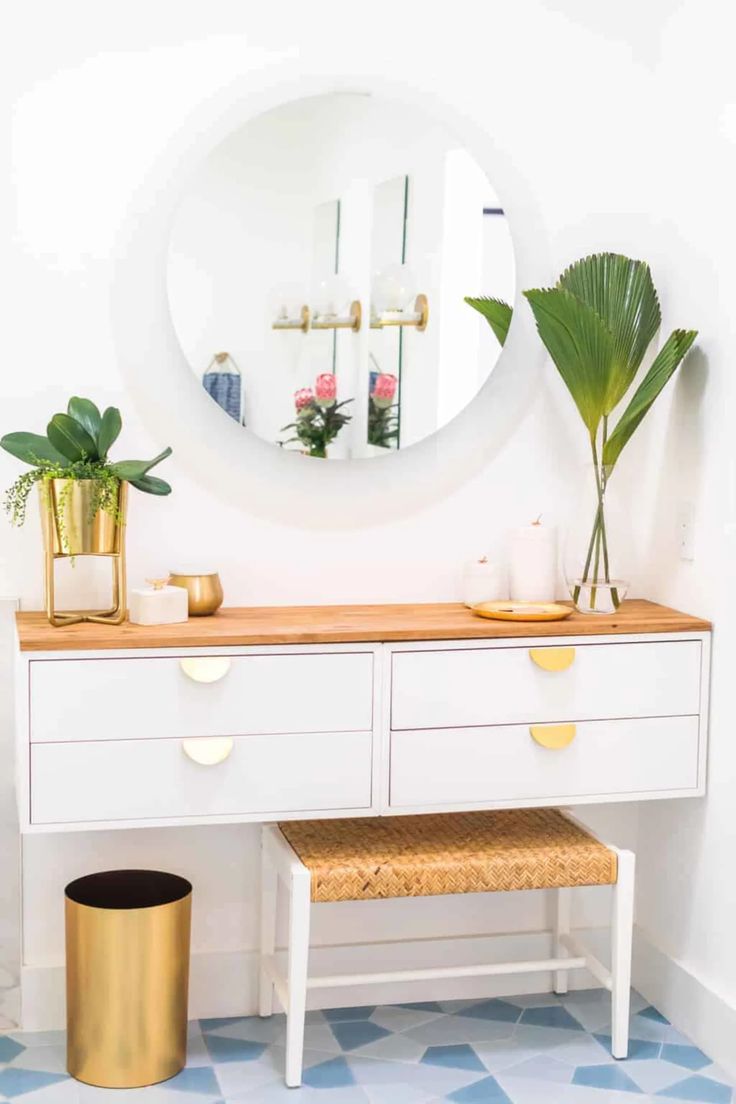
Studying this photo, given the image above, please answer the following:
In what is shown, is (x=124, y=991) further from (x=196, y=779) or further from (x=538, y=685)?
(x=538, y=685)

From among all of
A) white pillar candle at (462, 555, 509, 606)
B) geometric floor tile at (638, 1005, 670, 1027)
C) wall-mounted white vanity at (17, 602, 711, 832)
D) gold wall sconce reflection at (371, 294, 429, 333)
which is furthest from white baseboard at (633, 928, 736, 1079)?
gold wall sconce reflection at (371, 294, 429, 333)

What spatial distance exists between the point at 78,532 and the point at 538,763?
3.19ft

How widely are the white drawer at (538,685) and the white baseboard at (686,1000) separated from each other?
57 centimetres

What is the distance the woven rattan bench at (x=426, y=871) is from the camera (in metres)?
2.41

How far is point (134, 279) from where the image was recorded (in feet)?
8.50

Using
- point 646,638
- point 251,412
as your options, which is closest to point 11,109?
point 251,412

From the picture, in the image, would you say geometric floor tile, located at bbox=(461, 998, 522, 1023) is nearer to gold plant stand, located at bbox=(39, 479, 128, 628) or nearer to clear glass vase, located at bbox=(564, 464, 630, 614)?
clear glass vase, located at bbox=(564, 464, 630, 614)

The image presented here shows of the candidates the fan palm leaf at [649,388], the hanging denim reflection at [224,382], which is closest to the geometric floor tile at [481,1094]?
the fan palm leaf at [649,388]

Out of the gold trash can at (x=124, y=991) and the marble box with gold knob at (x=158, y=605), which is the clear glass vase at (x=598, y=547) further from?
the gold trash can at (x=124, y=991)

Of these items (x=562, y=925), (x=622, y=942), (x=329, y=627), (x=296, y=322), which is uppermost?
(x=296, y=322)

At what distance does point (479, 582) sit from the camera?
274cm

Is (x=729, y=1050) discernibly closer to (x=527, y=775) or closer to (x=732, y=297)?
(x=527, y=775)

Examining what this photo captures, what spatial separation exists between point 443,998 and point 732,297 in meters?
1.58

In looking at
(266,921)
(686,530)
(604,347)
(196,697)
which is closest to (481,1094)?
(266,921)
